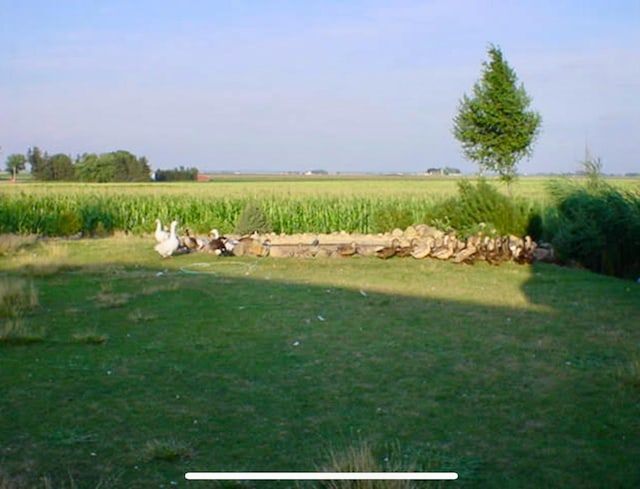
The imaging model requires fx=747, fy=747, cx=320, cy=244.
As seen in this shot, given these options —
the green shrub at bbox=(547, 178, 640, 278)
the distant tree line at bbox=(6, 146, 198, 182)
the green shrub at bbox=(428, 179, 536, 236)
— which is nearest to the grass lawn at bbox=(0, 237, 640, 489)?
the green shrub at bbox=(547, 178, 640, 278)

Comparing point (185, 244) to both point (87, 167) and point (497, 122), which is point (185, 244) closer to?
point (497, 122)

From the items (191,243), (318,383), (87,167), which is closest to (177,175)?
(87,167)

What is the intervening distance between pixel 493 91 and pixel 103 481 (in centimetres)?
1857

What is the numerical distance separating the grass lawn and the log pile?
11.5 feet

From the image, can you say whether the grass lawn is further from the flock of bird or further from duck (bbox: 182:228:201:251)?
duck (bbox: 182:228:201:251)

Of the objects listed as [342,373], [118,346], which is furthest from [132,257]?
[342,373]

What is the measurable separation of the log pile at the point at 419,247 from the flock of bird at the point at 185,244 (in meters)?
0.26

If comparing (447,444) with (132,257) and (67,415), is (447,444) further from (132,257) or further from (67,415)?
(132,257)

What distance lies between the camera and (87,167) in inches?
2448

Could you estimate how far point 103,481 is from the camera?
405cm

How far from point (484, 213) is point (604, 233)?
3184mm

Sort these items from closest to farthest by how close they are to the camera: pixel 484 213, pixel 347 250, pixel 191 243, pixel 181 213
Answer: pixel 347 250 < pixel 191 243 < pixel 484 213 < pixel 181 213

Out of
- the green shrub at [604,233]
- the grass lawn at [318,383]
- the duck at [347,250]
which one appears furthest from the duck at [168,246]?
the green shrub at [604,233]

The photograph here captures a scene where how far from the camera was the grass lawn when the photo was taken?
4434mm
